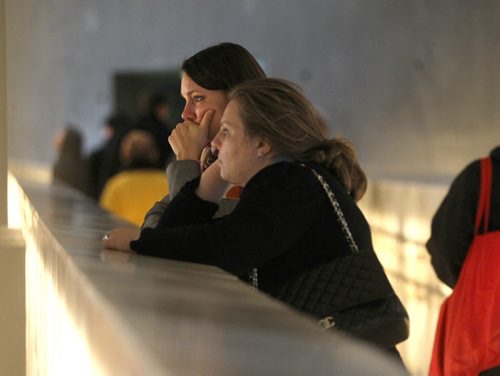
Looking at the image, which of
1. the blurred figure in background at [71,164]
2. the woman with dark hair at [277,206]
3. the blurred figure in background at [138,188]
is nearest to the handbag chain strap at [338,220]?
the woman with dark hair at [277,206]

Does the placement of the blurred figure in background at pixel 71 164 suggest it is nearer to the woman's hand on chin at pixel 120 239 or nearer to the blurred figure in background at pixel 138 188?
the blurred figure in background at pixel 138 188

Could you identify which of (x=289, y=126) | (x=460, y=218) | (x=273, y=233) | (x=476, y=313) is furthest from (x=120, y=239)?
(x=460, y=218)

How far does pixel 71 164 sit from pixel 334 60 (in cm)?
449

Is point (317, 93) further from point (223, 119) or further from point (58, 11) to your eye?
point (223, 119)

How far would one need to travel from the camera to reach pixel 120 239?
103 inches

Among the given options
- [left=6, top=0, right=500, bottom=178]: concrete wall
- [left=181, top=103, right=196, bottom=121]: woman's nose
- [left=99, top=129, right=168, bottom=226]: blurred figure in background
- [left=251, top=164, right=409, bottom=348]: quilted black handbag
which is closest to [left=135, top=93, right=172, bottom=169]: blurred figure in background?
[left=99, top=129, right=168, bottom=226]: blurred figure in background

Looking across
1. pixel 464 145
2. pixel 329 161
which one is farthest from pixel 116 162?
pixel 329 161

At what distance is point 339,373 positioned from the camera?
1022 millimetres

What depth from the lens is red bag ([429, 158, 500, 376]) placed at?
3645 millimetres

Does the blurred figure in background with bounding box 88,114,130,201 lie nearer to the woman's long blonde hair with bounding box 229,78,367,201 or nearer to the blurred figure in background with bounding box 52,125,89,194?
the blurred figure in background with bounding box 52,125,89,194

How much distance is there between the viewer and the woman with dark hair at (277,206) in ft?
8.34

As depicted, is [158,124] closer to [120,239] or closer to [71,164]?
[71,164]

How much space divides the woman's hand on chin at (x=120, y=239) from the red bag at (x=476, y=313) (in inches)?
54.4

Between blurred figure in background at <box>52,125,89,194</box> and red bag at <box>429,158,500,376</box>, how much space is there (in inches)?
354
